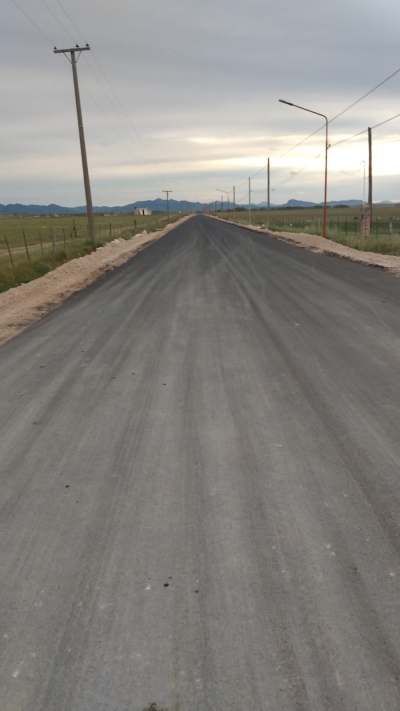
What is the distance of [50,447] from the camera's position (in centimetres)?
453

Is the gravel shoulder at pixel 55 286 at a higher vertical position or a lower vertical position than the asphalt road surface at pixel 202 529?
higher

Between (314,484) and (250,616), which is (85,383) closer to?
(314,484)

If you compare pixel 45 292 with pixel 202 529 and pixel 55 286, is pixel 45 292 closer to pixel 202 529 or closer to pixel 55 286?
pixel 55 286

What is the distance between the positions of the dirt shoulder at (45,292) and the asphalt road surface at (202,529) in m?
3.42

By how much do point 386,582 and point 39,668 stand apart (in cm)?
185

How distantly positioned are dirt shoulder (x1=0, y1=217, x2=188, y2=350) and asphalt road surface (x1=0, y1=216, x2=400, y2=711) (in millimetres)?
3421

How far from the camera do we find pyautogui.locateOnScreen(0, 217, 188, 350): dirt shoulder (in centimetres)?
1045

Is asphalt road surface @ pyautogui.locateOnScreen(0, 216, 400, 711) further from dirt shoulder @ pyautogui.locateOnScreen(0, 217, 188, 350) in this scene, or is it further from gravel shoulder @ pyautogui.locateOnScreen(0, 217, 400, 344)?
gravel shoulder @ pyautogui.locateOnScreen(0, 217, 400, 344)

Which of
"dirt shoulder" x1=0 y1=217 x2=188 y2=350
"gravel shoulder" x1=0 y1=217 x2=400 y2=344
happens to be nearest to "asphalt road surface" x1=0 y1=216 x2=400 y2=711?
"dirt shoulder" x1=0 y1=217 x2=188 y2=350

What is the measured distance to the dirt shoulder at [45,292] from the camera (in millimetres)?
10445

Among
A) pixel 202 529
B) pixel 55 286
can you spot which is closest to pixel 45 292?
pixel 55 286

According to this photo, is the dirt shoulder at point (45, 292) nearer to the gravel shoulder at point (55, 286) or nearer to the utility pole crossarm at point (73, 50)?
the gravel shoulder at point (55, 286)

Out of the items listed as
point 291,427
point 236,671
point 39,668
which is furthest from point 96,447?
point 236,671

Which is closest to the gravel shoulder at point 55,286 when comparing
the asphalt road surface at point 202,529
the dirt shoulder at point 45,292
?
the dirt shoulder at point 45,292
